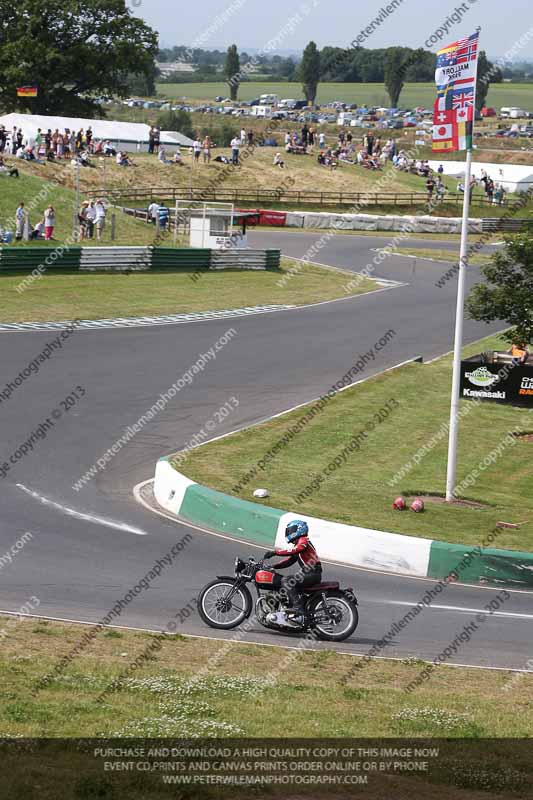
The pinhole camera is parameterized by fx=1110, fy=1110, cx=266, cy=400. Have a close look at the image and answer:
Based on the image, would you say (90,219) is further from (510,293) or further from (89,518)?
(89,518)

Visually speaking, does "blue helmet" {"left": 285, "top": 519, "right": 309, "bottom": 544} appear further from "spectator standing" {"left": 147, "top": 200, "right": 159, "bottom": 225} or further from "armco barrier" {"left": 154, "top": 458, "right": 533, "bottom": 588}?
"spectator standing" {"left": 147, "top": 200, "right": 159, "bottom": 225}

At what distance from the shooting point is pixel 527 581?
49.0 ft

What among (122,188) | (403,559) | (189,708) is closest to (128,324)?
(403,559)

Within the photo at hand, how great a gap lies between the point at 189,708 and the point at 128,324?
80.3ft

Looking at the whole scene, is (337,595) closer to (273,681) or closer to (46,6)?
(273,681)

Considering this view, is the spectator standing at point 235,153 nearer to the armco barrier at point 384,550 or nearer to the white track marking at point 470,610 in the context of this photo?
the armco barrier at point 384,550

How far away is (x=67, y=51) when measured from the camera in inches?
3120

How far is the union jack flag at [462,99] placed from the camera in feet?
54.6

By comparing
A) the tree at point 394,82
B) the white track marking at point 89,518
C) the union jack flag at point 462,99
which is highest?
the tree at point 394,82

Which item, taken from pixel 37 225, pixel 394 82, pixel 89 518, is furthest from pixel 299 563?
pixel 394 82

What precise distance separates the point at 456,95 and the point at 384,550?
22.9 feet

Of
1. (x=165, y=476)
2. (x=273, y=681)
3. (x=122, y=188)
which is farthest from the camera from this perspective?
(x=122, y=188)

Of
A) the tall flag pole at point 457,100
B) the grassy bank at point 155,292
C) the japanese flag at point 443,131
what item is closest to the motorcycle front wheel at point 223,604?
the tall flag pole at point 457,100

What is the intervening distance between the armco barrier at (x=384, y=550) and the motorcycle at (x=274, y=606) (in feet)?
10.2
